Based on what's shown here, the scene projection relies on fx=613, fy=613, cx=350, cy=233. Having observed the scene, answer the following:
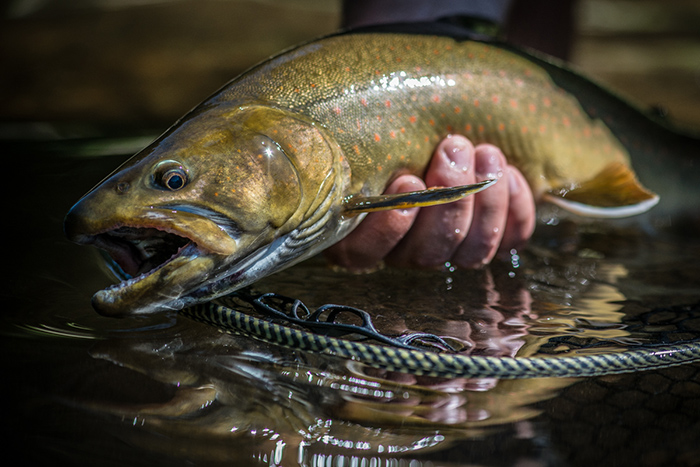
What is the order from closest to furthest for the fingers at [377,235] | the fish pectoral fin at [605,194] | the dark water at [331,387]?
the dark water at [331,387]
the fingers at [377,235]
the fish pectoral fin at [605,194]

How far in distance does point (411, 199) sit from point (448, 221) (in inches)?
12.2

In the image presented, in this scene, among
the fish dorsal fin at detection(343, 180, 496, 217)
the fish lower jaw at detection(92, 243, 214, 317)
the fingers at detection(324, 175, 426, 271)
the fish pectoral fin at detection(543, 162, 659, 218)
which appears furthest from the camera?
the fish pectoral fin at detection(543, 162, 659, 218)

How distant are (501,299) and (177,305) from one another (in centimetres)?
83

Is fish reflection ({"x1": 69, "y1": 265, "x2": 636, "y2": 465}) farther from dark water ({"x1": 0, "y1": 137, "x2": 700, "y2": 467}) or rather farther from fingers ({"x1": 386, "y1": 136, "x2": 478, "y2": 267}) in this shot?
fingers ({"x1": 386, "y1": 136, "x2": 478, "y2": 267})

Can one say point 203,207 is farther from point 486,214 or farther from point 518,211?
point 518,211

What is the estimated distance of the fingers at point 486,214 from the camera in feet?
5.92

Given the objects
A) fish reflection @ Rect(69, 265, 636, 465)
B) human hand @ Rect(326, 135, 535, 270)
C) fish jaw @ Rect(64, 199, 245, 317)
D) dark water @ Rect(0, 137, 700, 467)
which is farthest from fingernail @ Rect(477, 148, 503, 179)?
fish jaw @ Rect(64, 199, 245, 317)

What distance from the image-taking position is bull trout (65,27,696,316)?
1211 millimetres

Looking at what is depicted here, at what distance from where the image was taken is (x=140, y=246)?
4.26ft

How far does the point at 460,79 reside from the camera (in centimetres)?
184

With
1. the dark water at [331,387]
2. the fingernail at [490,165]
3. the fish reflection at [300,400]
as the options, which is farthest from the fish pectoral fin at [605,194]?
the fish reflection at [300,400]

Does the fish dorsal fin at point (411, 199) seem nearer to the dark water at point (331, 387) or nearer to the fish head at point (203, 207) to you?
the fish head at point (203, 207)

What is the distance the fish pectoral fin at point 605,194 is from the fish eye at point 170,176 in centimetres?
129

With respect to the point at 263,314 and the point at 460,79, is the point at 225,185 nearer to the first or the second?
the point at 263,314
